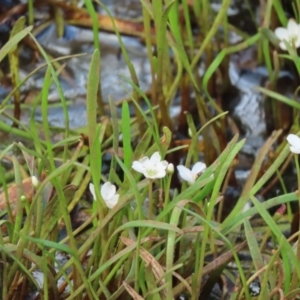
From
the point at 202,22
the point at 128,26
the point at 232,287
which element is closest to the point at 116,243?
the point at 232,287

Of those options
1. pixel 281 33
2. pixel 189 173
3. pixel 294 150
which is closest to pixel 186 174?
pixel 189 173

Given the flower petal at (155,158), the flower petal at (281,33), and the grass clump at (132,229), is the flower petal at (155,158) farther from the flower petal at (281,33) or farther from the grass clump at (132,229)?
the flower petal at (281,33)

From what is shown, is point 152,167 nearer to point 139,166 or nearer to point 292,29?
point 139,166

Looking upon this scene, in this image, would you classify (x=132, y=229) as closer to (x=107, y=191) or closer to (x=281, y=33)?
(x=107, y=191)

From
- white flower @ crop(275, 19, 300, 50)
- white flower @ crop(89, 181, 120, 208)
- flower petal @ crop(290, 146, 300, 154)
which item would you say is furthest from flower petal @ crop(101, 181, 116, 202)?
white flower @ crop(275, 19, 300, 50)

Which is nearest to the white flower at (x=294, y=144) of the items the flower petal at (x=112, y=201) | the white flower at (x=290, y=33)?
the flower petal at (x=112, y=201)

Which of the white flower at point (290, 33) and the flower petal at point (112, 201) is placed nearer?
the flower petal at point (112, 201)

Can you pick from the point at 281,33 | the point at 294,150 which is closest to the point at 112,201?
the point at 294,150

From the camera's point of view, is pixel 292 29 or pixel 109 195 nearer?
pixel 109 195

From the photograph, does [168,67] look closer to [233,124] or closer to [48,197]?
[233,124]
